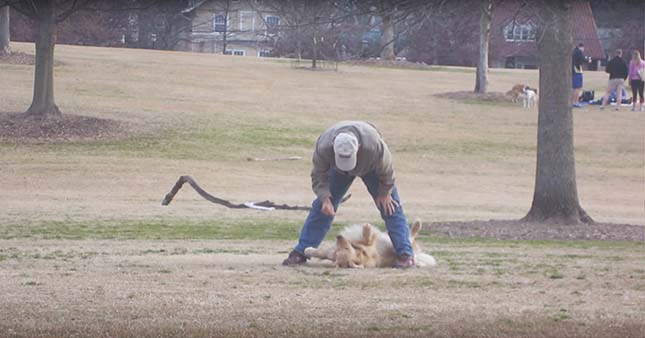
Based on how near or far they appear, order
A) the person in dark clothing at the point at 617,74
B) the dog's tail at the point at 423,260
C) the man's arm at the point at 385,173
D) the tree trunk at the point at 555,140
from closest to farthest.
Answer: the man's arm at the point at 385,173, the dog's tail at the point at 423,260, the tree trunk at the point at 555,140, the person in dark clothing at the point at 617,74

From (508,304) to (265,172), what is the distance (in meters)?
18.6

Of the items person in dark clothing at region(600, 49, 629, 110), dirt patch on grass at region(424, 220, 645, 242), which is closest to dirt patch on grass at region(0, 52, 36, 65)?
person in dark clothing at region(600, 49, 629, 110)

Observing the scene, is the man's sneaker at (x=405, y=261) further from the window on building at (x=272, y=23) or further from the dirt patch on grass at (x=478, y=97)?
the dirt patch on grass at (x=478, y=97)

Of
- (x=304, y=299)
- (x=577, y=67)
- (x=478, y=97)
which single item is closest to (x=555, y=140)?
(x=304, y=299)

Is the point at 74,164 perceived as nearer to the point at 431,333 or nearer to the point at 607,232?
the point at 607,232

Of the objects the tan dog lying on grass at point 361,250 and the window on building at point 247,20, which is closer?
the tan dog lying on grass at point 361,250

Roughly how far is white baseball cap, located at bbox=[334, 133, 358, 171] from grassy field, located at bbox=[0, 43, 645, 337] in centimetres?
106

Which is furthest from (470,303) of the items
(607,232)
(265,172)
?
(265,172)

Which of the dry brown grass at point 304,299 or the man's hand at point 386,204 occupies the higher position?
the man's hand at point 386,204

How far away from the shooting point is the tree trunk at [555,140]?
16.8m

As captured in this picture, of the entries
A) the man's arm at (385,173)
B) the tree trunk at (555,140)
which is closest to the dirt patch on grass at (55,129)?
the tree trunk at (555,140)

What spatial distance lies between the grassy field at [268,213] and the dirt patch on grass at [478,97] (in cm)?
81

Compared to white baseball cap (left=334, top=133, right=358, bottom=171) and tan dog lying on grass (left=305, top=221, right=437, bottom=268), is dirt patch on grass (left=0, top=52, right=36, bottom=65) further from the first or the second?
white baseball cap (left=334, top=133, right=358, bottom=171)

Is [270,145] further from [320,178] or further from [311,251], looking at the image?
[320,178]
